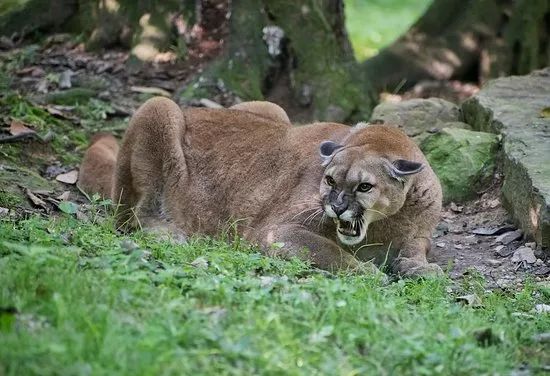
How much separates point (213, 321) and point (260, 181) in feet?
12.4

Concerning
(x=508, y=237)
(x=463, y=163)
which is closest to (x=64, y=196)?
(x=463, y=163)

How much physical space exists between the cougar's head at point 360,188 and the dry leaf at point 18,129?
12.4ft

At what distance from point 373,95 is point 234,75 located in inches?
73.1

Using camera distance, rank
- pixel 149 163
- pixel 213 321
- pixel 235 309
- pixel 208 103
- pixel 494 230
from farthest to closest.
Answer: pixel 208 103
pixel 149 163
pixel 494 230
pixel 235 309
pixel 213 321

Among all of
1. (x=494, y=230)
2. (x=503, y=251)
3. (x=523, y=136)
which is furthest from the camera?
(x=523, y=136)

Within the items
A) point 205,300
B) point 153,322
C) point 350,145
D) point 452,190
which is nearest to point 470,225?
point 452,190

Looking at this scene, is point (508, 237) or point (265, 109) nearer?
point (508, 237)

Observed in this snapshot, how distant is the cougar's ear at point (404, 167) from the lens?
818 centimetres

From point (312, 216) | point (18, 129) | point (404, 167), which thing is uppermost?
point (404, 167)

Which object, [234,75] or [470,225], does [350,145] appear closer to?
[470,225]

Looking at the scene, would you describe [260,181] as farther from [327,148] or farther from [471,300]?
[471,300]

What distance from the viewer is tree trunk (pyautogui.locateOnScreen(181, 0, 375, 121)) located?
12281 mm

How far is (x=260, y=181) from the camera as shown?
9.29 m

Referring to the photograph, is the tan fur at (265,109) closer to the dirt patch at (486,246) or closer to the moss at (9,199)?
the dirt patch at (486,246)
